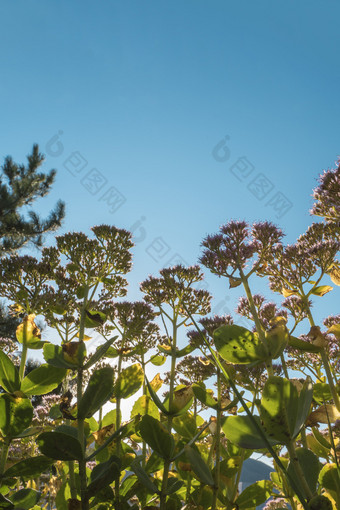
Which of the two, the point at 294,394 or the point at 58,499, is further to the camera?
the point at 58,499

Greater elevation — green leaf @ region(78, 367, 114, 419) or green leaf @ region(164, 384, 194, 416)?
green leaf @ region(78, 367, 114, 419)

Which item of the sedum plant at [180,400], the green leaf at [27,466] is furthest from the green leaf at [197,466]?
the green leaf at [27,466]

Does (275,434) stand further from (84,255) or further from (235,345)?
(84,255)

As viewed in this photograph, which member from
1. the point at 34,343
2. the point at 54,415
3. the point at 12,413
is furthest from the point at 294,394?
the point at 54,415

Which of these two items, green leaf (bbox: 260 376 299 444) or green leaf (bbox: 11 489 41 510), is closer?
green leaf (bbox: 260 376 299 444)

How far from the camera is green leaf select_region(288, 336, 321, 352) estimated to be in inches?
39.3

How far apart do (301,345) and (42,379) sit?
2.42ft

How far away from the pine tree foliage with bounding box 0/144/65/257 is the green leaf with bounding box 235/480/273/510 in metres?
15.3

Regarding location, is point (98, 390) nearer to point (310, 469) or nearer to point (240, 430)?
point (240, 430)

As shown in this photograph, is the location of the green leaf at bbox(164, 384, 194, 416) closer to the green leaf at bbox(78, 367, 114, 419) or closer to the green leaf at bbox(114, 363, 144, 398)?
the green leaf at bbox(114, 363, 144, 398)

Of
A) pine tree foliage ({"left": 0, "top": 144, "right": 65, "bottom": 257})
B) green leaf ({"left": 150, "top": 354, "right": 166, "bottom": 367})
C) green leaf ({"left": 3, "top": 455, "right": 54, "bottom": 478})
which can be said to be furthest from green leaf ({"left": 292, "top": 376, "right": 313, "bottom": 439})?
pine tree foliage ({"left": 0, "top": 144, "right": 65, "bottom": 257})

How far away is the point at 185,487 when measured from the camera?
1.14 metres

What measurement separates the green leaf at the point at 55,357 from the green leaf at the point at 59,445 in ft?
0.81

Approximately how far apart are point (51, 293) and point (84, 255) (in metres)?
0.32
